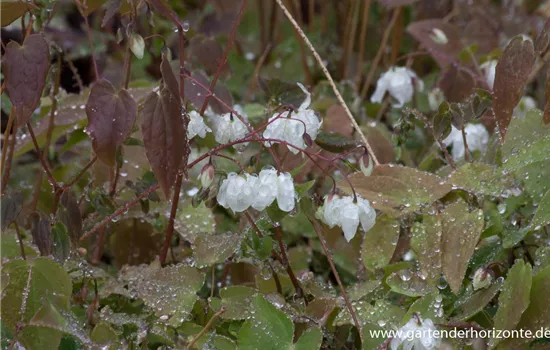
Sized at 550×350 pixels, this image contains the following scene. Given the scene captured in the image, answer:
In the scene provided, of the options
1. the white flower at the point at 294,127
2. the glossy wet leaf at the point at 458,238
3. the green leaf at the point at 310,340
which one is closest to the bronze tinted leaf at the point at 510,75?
the glossy wet leaf at the point at 458,238

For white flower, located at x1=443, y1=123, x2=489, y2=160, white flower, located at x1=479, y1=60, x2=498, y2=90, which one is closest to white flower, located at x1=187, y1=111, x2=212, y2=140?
white flower, located at x1=443, y1=123, x2=489, y2=160

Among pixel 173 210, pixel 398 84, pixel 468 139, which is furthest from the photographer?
pixel 398 84

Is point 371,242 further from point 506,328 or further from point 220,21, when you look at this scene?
point 220,21

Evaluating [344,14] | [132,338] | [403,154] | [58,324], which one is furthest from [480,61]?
[58,324]

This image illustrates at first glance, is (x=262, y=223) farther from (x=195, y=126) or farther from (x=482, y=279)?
(x=482, y=279)

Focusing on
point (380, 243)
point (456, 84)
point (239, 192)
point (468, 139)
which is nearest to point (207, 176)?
point (239, 192)

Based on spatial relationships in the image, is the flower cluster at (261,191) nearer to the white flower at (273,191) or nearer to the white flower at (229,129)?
the white flower at (273,191)
